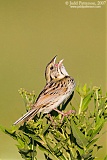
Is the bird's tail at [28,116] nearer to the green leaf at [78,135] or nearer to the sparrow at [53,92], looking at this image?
the sparrow at [53,92]

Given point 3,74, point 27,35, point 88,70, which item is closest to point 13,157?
point 88,70

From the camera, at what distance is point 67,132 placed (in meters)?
0.95

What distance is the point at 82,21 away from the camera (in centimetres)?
262

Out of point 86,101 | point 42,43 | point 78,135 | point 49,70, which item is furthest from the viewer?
point 42,43

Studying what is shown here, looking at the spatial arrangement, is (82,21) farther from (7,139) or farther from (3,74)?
(7,139)

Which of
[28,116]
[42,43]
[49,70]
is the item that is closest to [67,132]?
[28,116]

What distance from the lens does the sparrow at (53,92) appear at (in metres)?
1.05

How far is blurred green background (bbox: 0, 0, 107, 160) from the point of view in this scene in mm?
2307

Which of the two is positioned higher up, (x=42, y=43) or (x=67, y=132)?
(x=42, y=43)

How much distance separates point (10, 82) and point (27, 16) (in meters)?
0.40

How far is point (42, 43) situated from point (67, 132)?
1.60 metres

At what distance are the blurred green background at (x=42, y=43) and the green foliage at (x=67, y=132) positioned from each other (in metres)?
1.17

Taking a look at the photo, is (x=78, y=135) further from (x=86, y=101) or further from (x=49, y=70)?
(x=49, y=70)

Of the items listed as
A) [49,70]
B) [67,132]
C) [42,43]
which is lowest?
[67,132]
